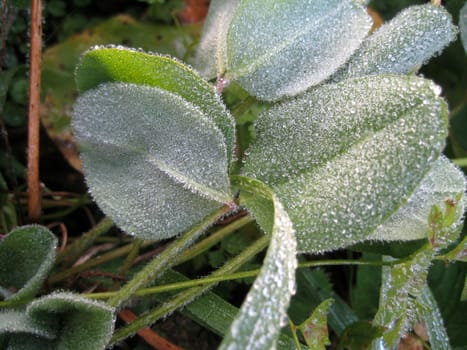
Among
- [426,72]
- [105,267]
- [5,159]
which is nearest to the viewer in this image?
[105,267]

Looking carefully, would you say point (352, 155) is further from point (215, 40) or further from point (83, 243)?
point (83, 243)

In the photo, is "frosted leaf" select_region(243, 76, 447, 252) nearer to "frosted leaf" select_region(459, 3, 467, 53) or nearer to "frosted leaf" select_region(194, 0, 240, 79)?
"frosted leaf" select_region(194, 0, 240, 79)

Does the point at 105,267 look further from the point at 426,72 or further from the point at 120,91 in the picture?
the point at 426,72

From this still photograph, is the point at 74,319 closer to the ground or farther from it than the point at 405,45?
closer to the ground

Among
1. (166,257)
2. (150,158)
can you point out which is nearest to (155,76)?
(150,158)


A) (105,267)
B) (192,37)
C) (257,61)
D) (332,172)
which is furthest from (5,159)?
(332,172)

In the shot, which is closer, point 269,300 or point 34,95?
point 269,300
